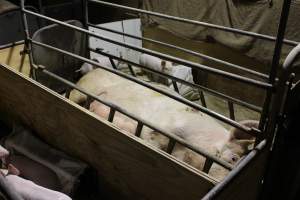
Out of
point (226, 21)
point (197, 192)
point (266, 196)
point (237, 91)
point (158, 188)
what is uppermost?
point (226, 21)

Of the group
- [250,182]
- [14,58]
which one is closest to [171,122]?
[250,182]

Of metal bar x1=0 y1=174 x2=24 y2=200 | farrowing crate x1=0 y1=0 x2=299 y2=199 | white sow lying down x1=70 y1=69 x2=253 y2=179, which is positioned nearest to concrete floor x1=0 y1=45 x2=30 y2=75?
farrowing crate x1=0 y1=0 x2=299 y2=199

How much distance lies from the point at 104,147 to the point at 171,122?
1.36 ft

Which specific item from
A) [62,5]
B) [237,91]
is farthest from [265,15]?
[62,5]

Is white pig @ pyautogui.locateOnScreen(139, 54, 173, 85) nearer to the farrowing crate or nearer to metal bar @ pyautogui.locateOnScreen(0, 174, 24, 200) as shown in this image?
the farrowing crate

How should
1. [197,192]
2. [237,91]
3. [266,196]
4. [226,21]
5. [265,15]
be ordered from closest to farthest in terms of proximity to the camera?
[197,192], [266,196], [265,15], [226,21], [237,91]

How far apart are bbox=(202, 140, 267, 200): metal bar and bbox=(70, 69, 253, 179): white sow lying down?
283mm

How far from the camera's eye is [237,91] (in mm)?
3330

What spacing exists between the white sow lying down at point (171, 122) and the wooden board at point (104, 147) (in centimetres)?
23

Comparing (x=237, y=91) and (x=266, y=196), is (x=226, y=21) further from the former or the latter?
(x=266, y=196)

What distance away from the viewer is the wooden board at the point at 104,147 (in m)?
1.27

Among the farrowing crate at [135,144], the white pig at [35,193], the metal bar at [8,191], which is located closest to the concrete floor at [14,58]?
the farrowing crate at [135,144]

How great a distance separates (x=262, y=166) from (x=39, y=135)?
1.32 m

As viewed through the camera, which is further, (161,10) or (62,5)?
(161,10)
